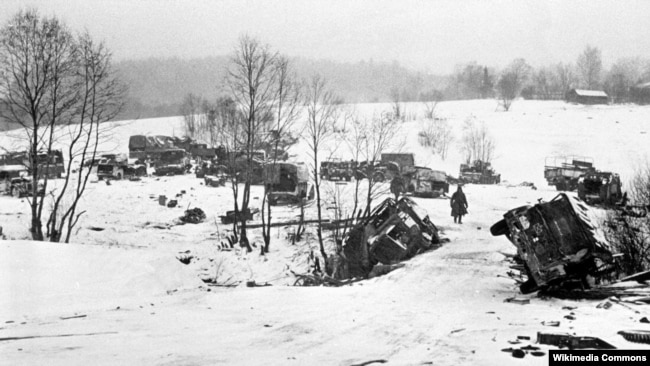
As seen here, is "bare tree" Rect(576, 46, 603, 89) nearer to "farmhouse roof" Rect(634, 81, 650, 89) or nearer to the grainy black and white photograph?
"farmhouse roof" Rect(634, 81, 650, 89)

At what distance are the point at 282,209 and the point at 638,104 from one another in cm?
7727

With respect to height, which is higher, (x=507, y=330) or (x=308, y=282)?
(x=507, y=330)

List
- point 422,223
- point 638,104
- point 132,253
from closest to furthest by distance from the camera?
point 132,253 → point 422,223 → point 638,104

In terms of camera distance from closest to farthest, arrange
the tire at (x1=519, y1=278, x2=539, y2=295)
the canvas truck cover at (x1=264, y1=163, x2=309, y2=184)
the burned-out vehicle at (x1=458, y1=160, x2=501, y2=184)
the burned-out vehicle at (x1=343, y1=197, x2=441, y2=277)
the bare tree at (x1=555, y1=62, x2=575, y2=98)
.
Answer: the tire at (x1=519, y1=278, x2=539, y2=295)
the burned-out vehicle at (x1=343, y1=197, x2=441, y2=277)
the canvas truck cover at (x1=264, y1=163, x2=309, y2=184)
the burned-out vehicle at (x1=458, y1=160, x2=501, y2=184)
the bare tree at (x1=555, y1=62, x2=575, y2=98)

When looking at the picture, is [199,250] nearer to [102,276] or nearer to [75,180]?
[102,276]

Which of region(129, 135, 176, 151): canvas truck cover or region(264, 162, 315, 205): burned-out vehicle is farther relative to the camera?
region(129, 135, 176, 151): canvas truck cover

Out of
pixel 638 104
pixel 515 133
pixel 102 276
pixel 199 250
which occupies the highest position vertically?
pixel 638 104

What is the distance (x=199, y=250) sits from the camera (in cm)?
2089

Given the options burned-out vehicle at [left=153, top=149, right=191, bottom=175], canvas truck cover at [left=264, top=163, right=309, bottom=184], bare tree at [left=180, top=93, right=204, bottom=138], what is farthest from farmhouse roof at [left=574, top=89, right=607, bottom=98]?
canvas truck cover at [left=264, top=163, right=309, bottom=184]

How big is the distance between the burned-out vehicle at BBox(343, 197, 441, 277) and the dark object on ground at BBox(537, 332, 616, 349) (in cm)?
827

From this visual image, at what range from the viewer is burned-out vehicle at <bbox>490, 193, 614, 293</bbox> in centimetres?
782

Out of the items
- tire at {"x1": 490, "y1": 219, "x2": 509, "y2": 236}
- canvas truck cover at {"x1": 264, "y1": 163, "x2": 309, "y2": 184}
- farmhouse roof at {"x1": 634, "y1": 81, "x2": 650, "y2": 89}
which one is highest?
farmhouse roof at {"x1": 634, "y1": 81, "x2": 650, "y2": 89}

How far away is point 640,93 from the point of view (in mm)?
82188

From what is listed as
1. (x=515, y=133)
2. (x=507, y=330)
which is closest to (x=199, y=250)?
(x=507, y=330)
